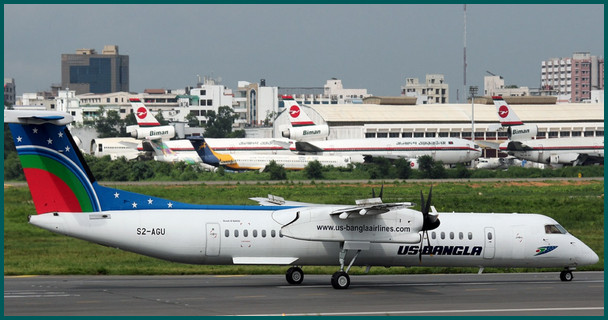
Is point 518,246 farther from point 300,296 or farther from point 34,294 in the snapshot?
point 34,294

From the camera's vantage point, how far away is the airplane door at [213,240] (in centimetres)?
3031

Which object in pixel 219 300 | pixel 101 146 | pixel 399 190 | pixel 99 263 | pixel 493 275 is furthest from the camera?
pixel 101 146

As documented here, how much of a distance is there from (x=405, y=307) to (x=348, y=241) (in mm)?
4489

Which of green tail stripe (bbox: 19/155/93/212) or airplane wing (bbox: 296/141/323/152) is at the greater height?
green tail stripe (bbox: 19/155/93/212)

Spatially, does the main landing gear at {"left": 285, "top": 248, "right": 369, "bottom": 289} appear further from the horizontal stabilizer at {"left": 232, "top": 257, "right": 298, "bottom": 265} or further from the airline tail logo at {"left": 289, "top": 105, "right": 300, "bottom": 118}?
the airline tail logo at {"left": 289, "top": 105, "right": 300, "bottom": 118}

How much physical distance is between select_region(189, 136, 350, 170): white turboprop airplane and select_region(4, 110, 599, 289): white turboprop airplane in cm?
7512

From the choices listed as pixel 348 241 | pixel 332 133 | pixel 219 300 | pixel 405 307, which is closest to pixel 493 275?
pixel 348 241

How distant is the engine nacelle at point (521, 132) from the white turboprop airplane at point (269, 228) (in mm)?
88738

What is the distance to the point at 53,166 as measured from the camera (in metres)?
29.2

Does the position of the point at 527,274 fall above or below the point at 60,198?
below

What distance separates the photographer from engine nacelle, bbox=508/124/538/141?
121m

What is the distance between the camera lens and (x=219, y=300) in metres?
28.0

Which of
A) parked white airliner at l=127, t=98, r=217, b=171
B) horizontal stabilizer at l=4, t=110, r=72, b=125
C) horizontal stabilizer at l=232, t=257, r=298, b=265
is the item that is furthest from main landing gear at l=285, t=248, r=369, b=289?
parked white airliner at l=127, t=98, r=217, b=171

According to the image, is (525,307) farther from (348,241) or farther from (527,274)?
(527,274)
